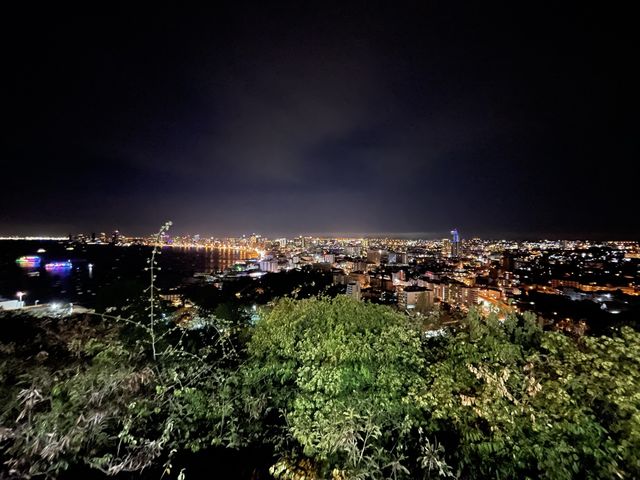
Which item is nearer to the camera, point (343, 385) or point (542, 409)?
point (542, 409)

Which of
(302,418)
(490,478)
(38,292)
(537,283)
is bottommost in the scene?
(38,292)

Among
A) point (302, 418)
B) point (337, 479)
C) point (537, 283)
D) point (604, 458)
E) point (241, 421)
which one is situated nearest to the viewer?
point (604, 458)

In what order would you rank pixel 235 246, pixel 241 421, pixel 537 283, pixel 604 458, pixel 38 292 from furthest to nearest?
pixel 235 246
pixel 38 292
pixel 537 283
pixel 241 421
pixel 604 458

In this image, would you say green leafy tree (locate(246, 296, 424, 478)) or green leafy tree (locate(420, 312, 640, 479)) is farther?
green leafy tree (locate(246, 296, 424, 478))

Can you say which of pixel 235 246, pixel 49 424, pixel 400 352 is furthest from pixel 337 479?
pixel 235 246

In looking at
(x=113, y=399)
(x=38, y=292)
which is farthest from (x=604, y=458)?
(x=38, y=292)

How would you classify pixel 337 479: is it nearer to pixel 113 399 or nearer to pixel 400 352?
pixel 400 352

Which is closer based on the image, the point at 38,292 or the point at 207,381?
the point at 207,381

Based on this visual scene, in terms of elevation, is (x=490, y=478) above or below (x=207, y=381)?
below

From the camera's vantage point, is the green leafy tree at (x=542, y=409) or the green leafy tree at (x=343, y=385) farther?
the green leafy tree at (x=343, y=385)
